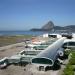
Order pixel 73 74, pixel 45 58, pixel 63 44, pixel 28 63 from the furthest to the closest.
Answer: pixel 63 44 < pixel 28 63 < pixel 45 58 < pixel 73 74

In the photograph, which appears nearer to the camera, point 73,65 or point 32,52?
point 73,65

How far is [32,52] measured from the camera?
50344mm

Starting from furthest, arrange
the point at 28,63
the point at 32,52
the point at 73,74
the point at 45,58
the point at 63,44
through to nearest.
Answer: the point at 63,44
the point at 32,52
the point at 28,63
the point at 45,58
the point at 73,74

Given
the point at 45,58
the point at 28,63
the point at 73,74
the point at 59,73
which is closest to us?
the point at 73,74

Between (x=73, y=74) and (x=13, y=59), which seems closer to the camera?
(x=73, y=74)

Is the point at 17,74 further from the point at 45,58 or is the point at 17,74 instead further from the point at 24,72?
the point at 45,58

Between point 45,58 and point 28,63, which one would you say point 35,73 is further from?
point 28,63

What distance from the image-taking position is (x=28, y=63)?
1601 inches

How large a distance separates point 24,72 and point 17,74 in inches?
59.8

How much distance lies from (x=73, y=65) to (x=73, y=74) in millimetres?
6307

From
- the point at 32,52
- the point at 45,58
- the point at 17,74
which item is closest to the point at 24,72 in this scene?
the point at 17,74

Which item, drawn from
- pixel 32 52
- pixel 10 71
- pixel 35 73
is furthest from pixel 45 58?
pixel 32 52

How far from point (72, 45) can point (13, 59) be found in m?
22.1

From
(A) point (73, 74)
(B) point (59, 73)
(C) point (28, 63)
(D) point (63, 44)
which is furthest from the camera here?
(D) point (63, 44)
